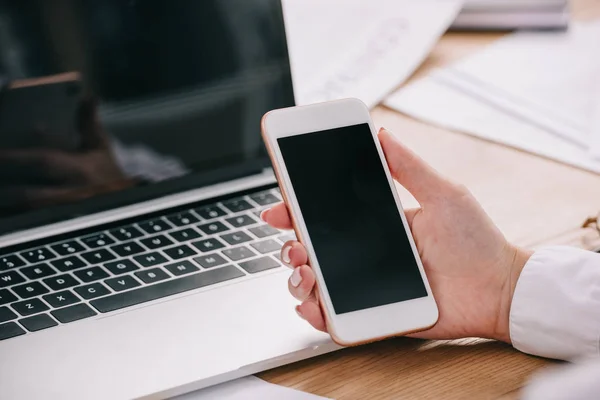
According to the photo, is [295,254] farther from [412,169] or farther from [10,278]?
[10,278]

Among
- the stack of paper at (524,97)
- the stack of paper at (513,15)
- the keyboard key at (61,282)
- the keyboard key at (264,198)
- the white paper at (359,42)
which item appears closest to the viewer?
the keyboard key at (61,282)

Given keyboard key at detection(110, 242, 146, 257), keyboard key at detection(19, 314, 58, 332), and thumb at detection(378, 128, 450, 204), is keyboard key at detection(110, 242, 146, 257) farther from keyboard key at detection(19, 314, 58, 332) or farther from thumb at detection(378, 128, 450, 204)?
thumb at detection(378, 128, 450, 204)

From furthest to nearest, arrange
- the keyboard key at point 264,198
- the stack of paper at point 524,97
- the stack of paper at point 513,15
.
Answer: the stack of paper at point 513,15 → the stack of paper at point 524,97 → the keyboard key at point 264,198

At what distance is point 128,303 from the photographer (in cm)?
58

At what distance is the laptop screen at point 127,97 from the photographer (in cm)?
65

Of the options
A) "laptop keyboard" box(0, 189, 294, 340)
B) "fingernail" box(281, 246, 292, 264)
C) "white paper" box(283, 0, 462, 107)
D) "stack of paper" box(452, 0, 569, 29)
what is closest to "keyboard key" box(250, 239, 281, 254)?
"laptop keyboard" box(0, 189, 294, 340)

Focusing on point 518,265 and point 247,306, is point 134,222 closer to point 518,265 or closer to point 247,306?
point 247,306

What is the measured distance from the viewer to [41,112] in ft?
2.17

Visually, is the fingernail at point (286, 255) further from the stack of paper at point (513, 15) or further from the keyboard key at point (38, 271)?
the stack of paper at point (513, 15)

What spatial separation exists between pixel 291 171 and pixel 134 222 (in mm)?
200

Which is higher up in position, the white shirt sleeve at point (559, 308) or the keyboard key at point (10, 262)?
the keyboard key at point (10, 262)

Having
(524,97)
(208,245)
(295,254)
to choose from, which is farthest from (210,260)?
(524,97)

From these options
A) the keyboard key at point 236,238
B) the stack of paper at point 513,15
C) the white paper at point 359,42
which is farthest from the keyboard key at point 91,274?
the stack of paper at point 513,15

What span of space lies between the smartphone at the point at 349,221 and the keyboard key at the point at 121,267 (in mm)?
157
